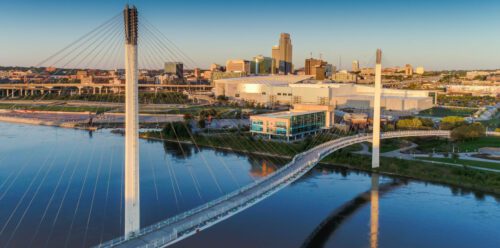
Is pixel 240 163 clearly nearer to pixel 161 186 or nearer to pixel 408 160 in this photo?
pixel 161 186

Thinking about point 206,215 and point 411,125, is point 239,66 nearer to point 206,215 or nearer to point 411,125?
point 411,125

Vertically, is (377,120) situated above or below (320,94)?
below

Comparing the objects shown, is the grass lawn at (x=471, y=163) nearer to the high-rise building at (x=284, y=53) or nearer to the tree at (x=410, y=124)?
the tree at (x=410, y=124)

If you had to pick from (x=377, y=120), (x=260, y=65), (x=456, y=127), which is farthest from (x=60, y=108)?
(x=260, y=65)

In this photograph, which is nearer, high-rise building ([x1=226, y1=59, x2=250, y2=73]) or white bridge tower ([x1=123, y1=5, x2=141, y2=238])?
white bridge tower ([x1=123, y1=5, x2=141, y2=238])

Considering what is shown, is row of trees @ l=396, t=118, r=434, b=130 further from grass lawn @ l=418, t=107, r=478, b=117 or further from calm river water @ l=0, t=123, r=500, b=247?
grass lawn @ l=418, t=107, r=478, b=117

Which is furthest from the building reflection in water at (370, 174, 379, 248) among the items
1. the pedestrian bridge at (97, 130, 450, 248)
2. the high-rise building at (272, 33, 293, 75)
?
the high-rise building at (272, 33, 293, 75)
